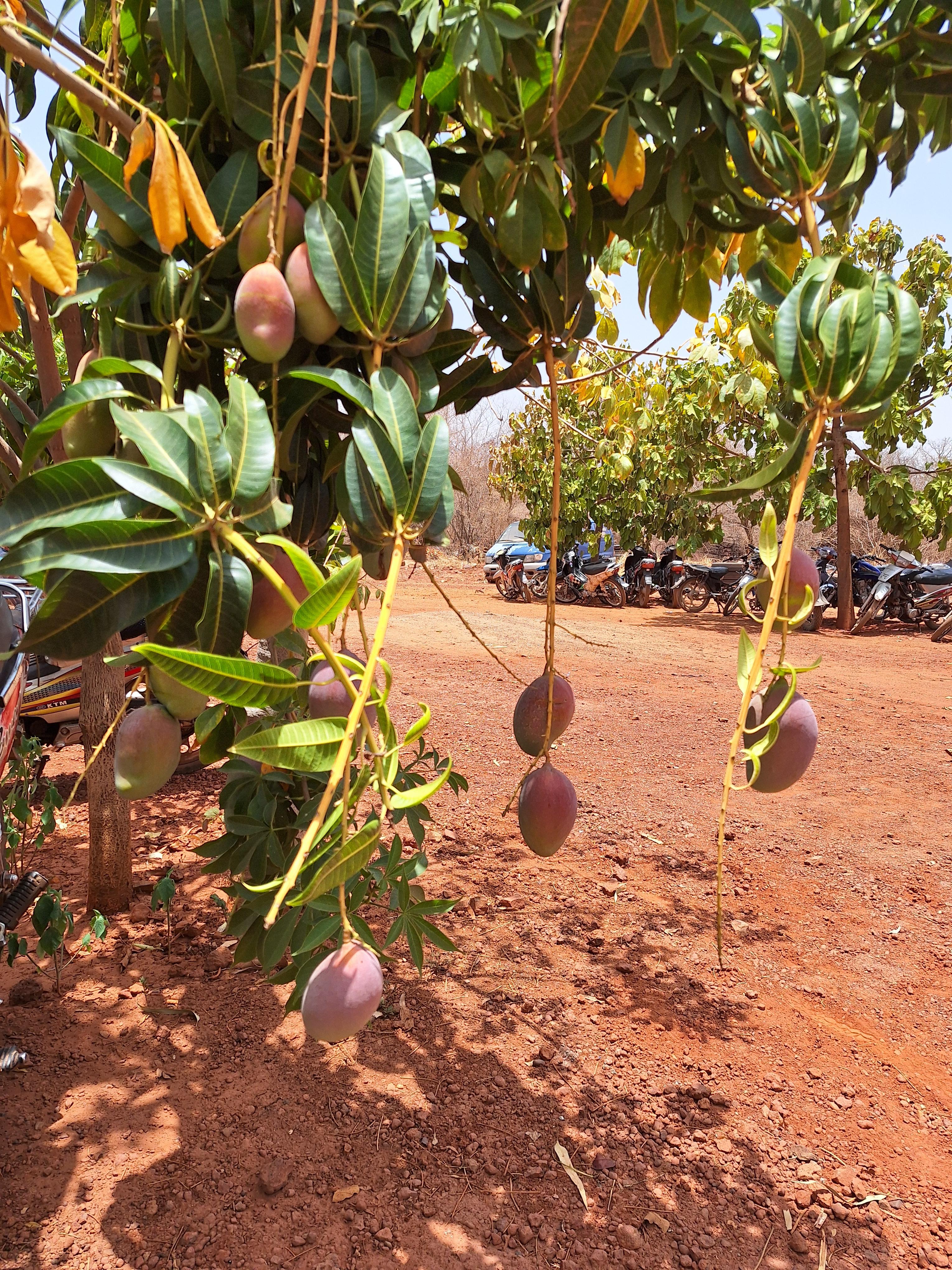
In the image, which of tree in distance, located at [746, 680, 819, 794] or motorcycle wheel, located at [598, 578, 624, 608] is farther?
motorcycle wheel, located at [598, 578, 624, 608]

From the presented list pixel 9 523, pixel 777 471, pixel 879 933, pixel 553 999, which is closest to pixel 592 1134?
pixel 553 999

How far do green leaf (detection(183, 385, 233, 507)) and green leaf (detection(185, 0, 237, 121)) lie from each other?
43 centimetres

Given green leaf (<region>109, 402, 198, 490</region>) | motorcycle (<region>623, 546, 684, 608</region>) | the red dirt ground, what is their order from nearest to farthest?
green leaf (<region>109, 402, 198, 490</region>) < the red dirt ground < motorcycle (<region>623, 546, 684, 608</region>)

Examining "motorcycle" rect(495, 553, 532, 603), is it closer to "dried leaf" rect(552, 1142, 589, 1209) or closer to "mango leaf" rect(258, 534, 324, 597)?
"dried leaf" rect(552, 1142, 589, 1209)

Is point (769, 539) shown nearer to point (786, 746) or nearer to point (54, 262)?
point (786, 746)

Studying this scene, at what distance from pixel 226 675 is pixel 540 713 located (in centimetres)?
57

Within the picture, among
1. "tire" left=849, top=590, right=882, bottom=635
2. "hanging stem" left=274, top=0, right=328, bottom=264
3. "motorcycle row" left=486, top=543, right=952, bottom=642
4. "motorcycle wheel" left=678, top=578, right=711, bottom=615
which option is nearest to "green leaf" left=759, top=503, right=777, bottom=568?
"hanging stem" left=274, top=0, right=328, bottom=264

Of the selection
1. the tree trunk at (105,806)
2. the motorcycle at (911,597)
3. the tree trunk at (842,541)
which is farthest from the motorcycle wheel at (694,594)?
the tree trunk at (105,806)

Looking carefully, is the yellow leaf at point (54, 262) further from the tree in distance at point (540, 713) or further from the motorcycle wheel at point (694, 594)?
the motorcycle wheel at point (694, 594)

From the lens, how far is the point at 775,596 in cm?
76

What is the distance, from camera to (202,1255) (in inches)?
63.6

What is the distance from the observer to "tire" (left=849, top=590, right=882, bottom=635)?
11.3 meters

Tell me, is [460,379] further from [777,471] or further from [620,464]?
[620,464]

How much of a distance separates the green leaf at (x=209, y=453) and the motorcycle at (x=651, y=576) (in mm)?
13684
